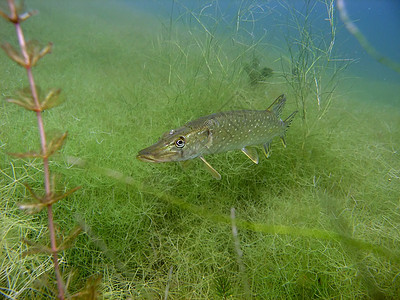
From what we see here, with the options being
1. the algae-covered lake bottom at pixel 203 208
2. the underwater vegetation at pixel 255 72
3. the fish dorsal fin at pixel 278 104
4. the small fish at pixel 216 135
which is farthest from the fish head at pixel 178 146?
the underwater vegetation at pixel 255 72

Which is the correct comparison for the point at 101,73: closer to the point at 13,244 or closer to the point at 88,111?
the point at 88,111

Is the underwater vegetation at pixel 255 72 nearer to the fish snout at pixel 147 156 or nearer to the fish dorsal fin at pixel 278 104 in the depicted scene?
the fish dorsal fin at pixel 278 104

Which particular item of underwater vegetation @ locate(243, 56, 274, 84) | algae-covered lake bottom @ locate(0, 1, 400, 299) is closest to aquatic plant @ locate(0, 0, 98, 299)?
algae-covered lake bottom @ locate(0, 1, 400, 299)

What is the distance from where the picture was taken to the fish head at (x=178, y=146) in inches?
82.6

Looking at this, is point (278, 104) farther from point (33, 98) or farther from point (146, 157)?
point (33, 98)

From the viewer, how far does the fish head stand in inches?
82.6

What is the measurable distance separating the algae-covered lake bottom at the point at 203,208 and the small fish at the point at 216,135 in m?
0.74

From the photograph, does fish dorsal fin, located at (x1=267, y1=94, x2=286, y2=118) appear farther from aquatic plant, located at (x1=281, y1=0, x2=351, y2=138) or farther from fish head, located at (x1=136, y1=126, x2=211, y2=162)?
fish head, located at (x1=136, y1=126, x2=211, y2=162)

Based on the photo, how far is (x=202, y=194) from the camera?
334 centimetres

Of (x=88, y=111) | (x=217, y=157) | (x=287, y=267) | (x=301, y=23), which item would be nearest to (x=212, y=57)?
(x=301, y=23)

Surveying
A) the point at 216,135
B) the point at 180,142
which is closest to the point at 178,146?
the point at 180,142

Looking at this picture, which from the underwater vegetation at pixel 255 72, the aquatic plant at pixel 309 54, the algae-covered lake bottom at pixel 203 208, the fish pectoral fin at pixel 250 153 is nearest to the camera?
the algae-covered lake bottom at pixel 203 208

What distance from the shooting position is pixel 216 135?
2.53 m

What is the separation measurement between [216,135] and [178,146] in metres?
0.48
